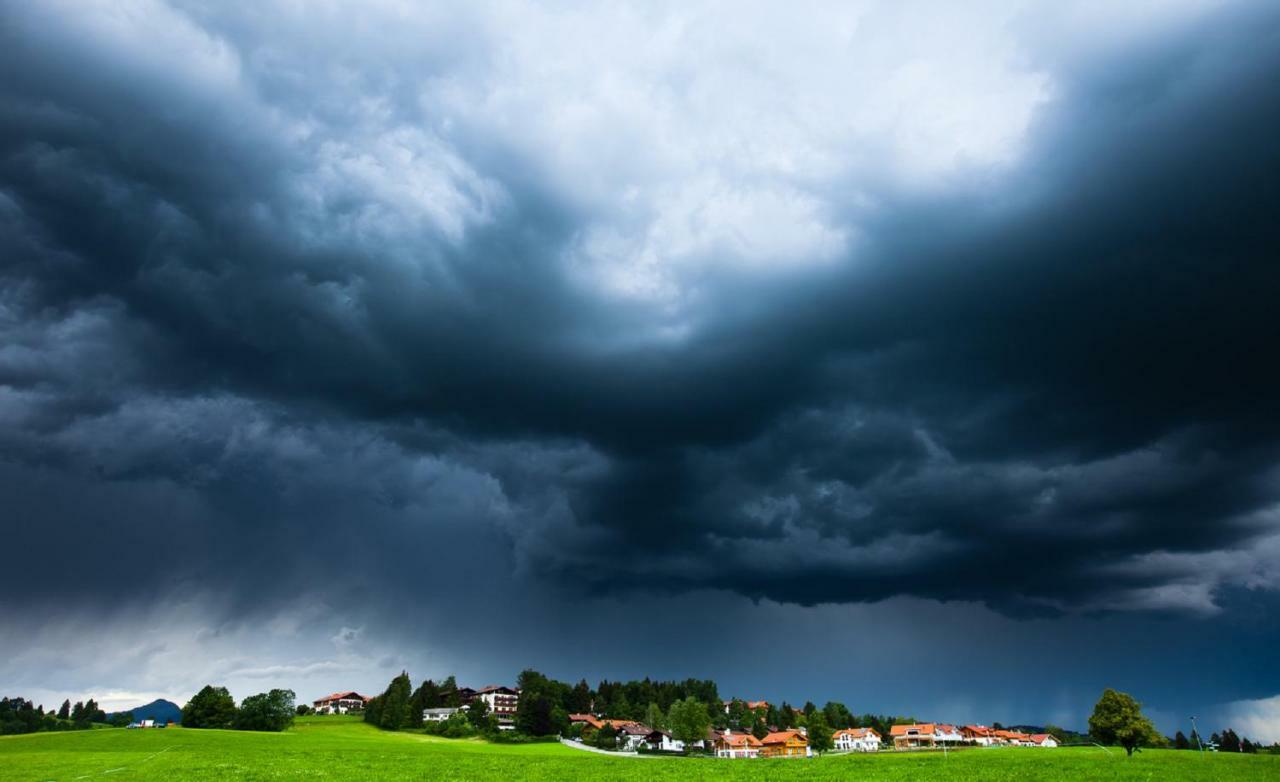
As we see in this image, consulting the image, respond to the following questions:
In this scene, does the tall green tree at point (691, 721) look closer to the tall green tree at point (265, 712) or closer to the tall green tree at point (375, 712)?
the tall green tree at point (375, 712)

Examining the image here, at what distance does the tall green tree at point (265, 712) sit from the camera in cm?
14462

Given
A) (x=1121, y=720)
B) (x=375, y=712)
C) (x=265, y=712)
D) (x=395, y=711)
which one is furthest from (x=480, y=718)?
(x=1121, y=720)

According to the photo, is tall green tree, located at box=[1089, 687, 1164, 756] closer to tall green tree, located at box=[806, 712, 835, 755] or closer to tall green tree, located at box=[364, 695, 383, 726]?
tall green tree, located at box=[806, 712, 835, 755]

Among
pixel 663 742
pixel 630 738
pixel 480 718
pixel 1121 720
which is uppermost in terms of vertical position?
pixel 1121 720

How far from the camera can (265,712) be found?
14562cm

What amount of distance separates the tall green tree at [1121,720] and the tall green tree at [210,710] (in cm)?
15865

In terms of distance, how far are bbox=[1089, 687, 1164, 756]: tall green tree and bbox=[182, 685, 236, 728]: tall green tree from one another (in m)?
159

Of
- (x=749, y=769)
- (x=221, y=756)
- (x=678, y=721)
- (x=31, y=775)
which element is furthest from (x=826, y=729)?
(x=31, y=775)

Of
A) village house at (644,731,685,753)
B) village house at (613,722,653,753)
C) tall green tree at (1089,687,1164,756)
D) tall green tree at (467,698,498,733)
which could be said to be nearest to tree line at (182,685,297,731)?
tall green tree at (467,698,498,733)

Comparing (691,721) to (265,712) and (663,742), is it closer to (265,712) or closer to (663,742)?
(663,742)

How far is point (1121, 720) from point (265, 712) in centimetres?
15233

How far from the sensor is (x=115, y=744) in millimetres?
82625

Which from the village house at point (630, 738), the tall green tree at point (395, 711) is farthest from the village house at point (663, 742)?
the tall green tree at point (395, 711)

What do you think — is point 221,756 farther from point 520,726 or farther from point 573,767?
point 520,726
